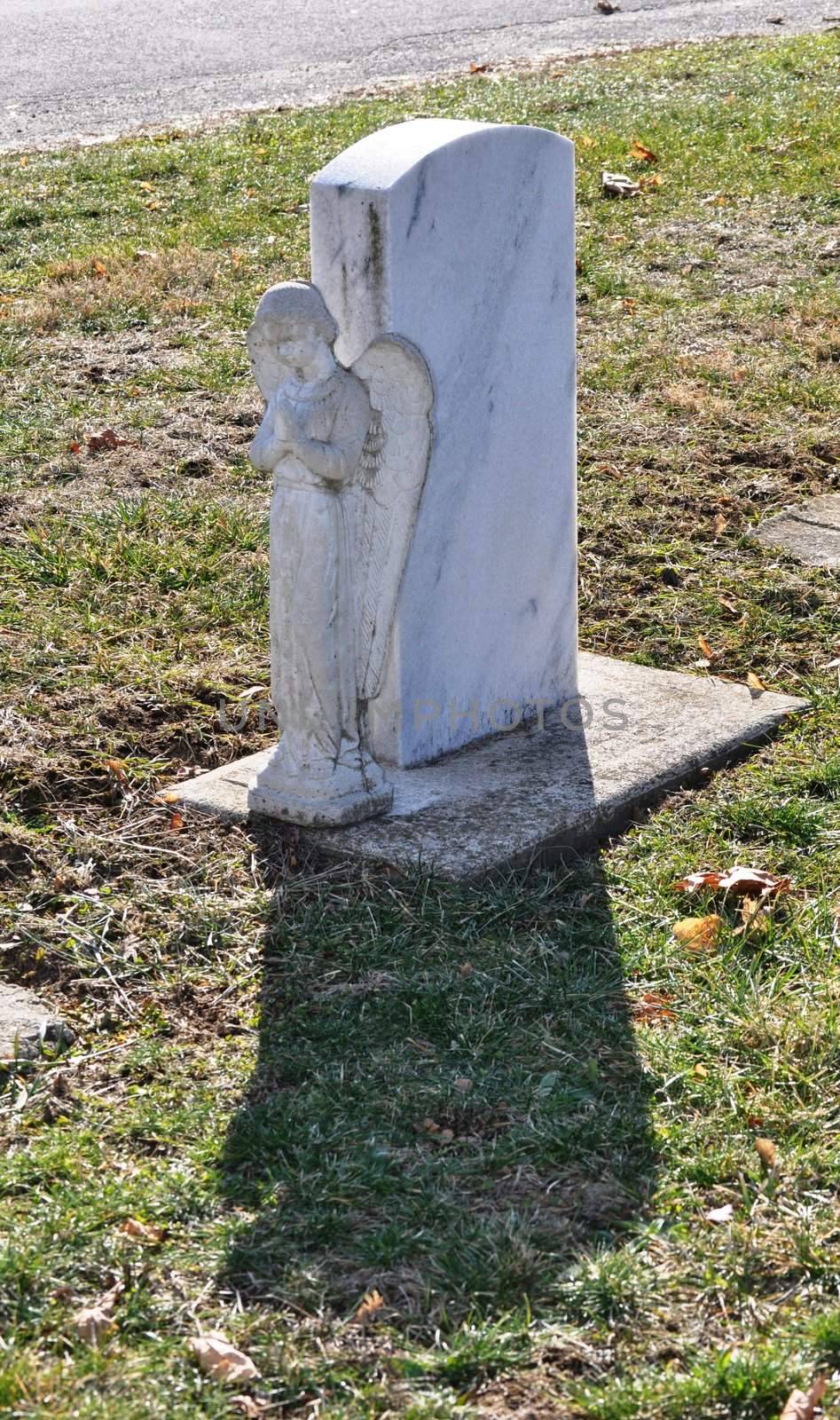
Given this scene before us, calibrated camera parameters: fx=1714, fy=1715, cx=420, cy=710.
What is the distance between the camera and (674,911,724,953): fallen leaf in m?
3.50

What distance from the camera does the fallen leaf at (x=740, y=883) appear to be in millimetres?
3658

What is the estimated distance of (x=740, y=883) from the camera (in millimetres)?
3660

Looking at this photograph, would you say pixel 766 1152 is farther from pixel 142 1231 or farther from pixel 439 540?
pixel 439 540

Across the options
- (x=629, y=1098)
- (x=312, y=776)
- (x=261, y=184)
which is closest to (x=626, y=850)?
(x=312, y=776)

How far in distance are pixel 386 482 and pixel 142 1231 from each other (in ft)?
5.86

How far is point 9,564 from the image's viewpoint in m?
5.36

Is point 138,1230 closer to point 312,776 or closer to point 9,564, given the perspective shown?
point 312,776

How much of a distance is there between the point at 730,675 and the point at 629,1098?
200 cm

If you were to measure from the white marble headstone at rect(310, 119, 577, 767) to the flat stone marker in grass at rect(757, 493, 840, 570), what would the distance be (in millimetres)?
1209

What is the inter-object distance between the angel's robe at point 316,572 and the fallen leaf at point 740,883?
2.65ft

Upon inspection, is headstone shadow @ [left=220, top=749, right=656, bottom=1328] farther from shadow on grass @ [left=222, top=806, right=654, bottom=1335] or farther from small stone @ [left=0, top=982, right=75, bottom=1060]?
small stone @ [left=0, top=982, right=75, bottom=1060]

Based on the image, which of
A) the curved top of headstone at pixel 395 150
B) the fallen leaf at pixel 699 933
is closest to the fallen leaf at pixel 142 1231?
the fallen leaf at pixel 699 933

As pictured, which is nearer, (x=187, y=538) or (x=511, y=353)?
(x=511, y=353)

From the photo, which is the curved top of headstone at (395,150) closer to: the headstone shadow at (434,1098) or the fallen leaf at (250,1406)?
the headstone shadow at (434,1098)
